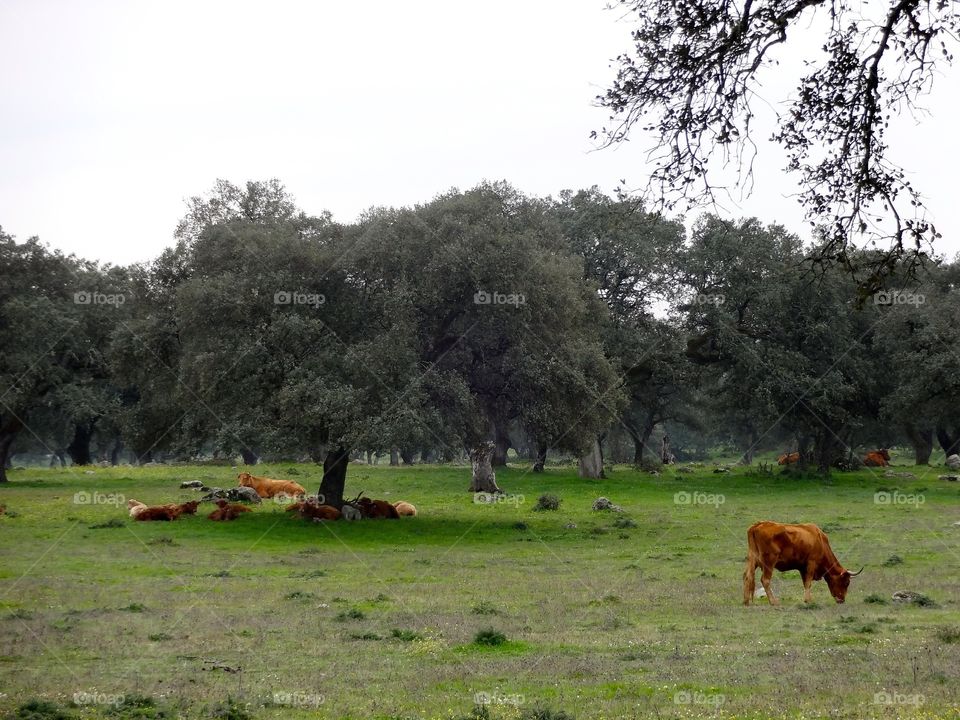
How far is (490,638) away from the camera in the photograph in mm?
16281


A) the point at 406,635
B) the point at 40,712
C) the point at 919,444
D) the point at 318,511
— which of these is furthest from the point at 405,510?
the point at 919,444

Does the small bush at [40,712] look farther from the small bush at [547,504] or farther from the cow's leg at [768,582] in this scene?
the small bush at [547,504]

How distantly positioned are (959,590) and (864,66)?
13449 mm

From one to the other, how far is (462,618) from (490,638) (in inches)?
104

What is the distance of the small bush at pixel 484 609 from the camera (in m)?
19.4

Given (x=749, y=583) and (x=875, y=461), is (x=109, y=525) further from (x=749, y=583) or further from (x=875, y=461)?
(x=875, y=461)

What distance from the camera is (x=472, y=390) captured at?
36000 millimetres

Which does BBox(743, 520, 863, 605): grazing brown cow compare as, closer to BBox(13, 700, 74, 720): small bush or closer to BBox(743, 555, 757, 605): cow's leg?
BBox(743, 555, 757, 605): cow's leg

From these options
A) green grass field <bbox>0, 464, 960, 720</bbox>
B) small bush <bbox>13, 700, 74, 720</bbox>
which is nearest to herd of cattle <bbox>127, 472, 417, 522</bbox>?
green grass field <bbox>0, 464, 960, 720</bbox>

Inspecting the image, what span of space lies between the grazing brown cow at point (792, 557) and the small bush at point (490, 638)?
6.05 m

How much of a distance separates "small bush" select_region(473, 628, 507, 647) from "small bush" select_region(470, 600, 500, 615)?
2.87m

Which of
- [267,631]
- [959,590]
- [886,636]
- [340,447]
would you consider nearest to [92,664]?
[267,631]

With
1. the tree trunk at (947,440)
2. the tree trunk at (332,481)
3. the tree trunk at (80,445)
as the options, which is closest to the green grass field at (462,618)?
the tree trunk at (332,481)

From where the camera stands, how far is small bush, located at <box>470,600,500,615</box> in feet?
63.5
